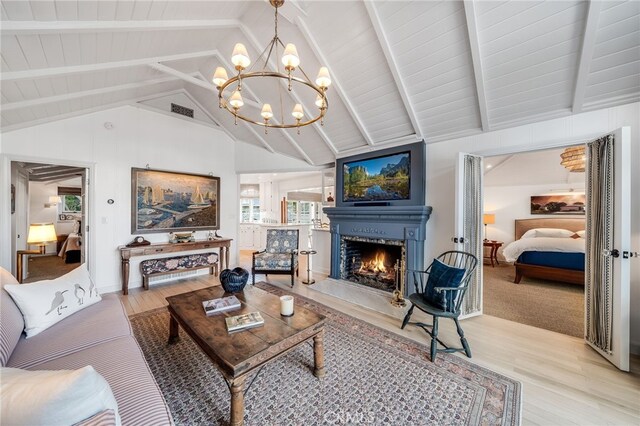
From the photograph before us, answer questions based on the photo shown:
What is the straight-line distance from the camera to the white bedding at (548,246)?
161 inches

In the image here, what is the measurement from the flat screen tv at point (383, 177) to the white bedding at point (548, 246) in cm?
262

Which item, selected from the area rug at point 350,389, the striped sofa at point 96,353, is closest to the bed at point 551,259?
the area rug at point 350,389

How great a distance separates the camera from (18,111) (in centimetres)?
283

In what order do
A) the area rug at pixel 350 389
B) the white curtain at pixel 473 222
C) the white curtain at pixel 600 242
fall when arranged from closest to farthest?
1. the area rug at pixel 350 389
2. the white curtain at pixel 600 242
3. the white curtain at pixel 473 222

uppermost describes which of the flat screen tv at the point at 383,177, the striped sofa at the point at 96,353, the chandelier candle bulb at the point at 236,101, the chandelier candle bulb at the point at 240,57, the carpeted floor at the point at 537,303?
the chandelier candle bulb at the point at 240,57

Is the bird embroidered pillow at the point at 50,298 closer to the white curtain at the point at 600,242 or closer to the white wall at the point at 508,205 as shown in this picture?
the white curtain at the point at 600,242

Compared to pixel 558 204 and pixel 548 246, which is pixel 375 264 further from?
pixel 558 204

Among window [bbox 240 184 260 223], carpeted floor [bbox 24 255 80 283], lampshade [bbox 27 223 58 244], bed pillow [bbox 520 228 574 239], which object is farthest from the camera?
window [bbox 240 184 260 223]

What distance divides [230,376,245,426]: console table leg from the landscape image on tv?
3.17 m

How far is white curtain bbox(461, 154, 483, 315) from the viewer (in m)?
3.03

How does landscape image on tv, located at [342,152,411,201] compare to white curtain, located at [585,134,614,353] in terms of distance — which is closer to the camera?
white curtain, located at [585,134,614,353]

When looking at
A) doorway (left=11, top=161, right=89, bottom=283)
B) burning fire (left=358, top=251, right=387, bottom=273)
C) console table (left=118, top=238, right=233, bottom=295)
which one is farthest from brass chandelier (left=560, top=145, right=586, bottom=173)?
doorway (left=11, top=161, right=89, bottom=283)

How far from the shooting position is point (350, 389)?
1784mm

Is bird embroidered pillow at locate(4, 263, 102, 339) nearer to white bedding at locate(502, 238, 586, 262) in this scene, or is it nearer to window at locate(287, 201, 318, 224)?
white bedding at locate(502, 238, 586, 262)
